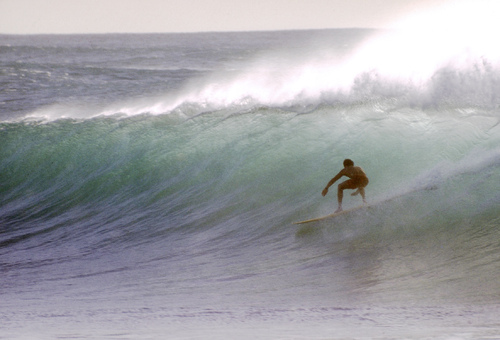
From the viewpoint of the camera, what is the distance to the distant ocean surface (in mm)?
4754

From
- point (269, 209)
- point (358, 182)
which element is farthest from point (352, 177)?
point (269, 209)

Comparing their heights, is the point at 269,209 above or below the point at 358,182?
below

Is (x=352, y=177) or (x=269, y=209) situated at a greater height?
(x=352, y=177)

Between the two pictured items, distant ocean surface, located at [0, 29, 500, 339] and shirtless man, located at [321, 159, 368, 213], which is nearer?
distant ocean surface, located at [0, 29, 500, 339]

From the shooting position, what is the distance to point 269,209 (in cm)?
832

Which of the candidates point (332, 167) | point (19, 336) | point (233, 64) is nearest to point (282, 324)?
point (19, 336)

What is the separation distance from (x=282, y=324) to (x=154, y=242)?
377 cm

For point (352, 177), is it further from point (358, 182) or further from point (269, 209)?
point (269, 209)

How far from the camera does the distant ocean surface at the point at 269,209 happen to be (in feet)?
15.6

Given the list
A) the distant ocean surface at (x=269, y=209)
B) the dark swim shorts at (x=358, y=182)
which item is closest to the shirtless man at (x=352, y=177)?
the dark swim shorts at (x=358, y=182)

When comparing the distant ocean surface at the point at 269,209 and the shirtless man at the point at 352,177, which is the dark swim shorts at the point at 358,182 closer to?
the shirtless man at the point at 352,177

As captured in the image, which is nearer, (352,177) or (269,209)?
(352,177)

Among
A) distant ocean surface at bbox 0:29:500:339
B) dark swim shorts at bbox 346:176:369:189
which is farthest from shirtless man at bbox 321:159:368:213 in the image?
distant ocean surface at bbox 0:29:500:339

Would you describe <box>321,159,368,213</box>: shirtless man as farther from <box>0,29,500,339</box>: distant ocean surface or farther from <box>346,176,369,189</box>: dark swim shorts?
<box>0,29,500,339</box>: distant ocean surface
